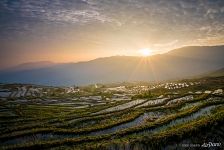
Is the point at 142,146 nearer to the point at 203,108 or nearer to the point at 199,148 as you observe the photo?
the point at 199,148

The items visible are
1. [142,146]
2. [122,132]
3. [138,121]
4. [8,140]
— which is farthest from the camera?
[138,121]

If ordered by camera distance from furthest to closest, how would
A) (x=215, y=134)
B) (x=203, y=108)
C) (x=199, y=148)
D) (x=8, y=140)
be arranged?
(x=203, y=108), (x=8, y=140), (x=215, y=134), (x=199, y=148)

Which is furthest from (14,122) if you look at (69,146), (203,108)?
(203,108)

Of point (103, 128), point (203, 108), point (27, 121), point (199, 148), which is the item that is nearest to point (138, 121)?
point (103, 128)

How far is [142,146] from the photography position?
27719 mm

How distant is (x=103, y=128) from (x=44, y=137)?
9168 mm

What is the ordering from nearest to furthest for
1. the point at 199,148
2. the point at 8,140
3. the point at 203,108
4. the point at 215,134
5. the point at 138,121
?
the point at 199,148 < the point at 215,134 < the point at 8,140 < the point at 138,121 < the point at 203,108

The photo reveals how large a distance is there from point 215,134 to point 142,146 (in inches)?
379

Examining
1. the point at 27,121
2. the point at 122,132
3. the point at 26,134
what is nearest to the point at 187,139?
the point at 122,132

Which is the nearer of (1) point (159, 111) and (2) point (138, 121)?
(2) point (138, 121)

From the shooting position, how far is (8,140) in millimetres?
37219

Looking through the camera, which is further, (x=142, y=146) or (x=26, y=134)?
(x=26, y=134)

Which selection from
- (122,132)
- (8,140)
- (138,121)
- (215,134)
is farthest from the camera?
(138,121)

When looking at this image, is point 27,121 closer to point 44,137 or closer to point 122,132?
point 44,137
